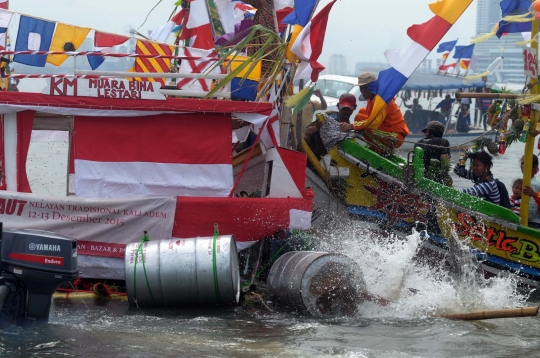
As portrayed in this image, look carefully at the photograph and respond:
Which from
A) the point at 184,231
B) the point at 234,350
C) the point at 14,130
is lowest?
the point at 234,350

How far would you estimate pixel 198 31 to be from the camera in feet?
35.2

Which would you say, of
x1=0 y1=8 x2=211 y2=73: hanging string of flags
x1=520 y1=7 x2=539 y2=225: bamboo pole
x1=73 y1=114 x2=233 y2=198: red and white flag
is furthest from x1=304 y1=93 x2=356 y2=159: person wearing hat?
x1=0 y1=8 x2=211 y2=73: hanging string of flags

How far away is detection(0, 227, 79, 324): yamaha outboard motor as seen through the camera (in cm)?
611

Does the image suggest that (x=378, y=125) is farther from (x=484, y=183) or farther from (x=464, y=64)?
(x=464, y=64)

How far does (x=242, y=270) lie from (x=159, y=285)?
60.2 inches

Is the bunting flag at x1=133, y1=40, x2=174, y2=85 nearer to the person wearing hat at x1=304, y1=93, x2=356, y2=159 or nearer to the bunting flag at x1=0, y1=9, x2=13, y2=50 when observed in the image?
the bunting flag at x1=0, y1=9, x2=13, y2=50

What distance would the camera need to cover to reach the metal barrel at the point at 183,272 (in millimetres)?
6957

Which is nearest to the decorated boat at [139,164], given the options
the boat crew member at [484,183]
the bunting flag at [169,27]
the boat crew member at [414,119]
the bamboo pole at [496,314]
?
the bamboo pole at [496,314]

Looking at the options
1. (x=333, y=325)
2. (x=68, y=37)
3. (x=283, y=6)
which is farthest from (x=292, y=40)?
(x=68, y=37)

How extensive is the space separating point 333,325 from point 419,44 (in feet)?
10.3

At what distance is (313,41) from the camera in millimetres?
7660

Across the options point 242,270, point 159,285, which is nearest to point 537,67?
point 242,270

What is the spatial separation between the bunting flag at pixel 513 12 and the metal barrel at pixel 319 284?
4.28 metres

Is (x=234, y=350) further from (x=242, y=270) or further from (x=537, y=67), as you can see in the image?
(x=537, y=67)
